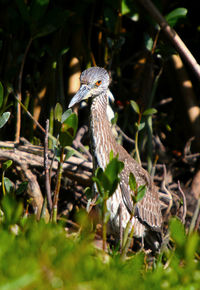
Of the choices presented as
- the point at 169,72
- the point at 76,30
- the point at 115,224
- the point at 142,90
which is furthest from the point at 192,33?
the point at 115,224

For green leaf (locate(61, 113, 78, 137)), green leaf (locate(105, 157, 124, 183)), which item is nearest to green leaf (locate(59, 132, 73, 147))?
green leaf (locate(61, 113, 78, 137))

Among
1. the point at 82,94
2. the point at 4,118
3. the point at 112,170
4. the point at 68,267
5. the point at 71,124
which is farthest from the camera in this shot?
the point at 82,94

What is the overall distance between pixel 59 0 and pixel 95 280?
3.27 meters

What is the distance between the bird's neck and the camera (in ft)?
10.2

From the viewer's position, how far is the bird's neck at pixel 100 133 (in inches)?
123

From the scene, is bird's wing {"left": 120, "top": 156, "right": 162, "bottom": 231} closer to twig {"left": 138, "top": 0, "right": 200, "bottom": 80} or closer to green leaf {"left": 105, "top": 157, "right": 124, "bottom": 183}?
twig {"left": 138, "top": 0, "right": 200, "bottom": 80}

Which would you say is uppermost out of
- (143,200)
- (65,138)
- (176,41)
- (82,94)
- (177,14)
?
(177,14)

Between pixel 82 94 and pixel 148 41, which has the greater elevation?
pixel 148 41

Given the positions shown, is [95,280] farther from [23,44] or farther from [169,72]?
[169,72]

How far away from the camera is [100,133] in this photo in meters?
3.21

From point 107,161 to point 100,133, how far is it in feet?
0.74

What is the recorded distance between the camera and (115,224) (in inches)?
121

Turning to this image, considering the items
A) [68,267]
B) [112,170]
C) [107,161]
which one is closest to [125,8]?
[107,161]

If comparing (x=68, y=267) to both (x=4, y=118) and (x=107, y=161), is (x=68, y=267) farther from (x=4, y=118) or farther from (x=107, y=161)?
(x=107, y=161)
